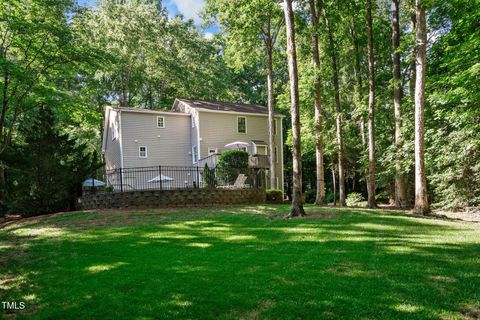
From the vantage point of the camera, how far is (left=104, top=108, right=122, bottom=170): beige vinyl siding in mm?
21794

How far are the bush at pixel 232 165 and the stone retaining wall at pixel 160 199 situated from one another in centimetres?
206

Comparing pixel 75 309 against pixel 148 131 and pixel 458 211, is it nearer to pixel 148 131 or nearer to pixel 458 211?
pixel 458 211

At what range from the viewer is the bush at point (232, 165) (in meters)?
17.2

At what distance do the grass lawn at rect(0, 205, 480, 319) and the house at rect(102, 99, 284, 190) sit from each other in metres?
12.8

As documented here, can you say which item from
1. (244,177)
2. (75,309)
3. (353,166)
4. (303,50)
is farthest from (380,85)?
(75,309)

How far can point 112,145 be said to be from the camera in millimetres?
23578

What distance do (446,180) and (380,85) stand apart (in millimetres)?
7983

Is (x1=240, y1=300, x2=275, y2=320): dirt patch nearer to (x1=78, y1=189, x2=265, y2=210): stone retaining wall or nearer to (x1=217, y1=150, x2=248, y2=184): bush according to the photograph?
(x1=78, y1=189, x2=265, y2=210): stone retaining wall

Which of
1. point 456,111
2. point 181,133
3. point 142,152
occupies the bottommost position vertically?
point 142,152

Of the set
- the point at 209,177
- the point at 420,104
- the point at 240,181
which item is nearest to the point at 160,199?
the point at 209,177

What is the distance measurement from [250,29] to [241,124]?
287 inches

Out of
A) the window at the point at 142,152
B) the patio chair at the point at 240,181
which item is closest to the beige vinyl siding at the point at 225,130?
the window at the point at 142,152

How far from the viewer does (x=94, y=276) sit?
5.21m

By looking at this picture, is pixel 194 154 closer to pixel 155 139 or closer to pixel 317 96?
pixel 155 139
